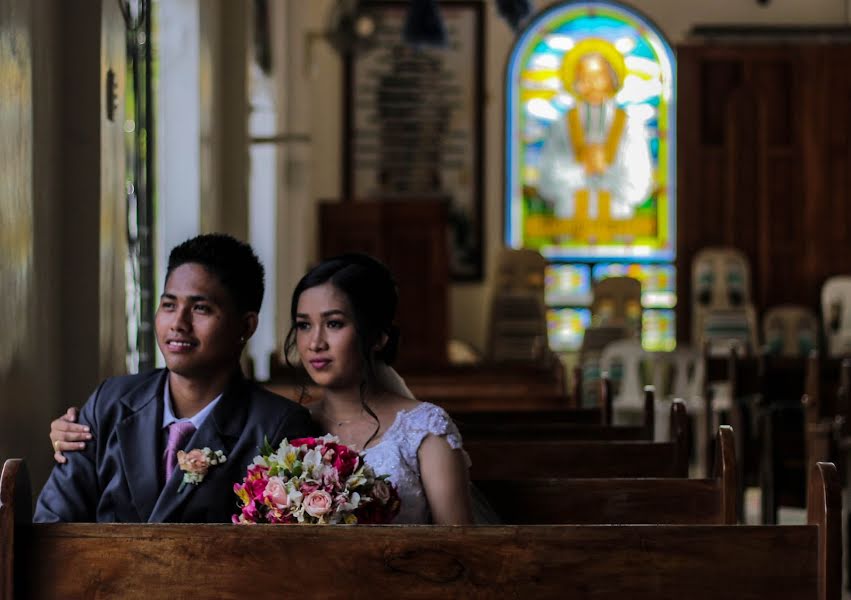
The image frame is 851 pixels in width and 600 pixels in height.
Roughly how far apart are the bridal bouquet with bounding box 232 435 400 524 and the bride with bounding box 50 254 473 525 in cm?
54

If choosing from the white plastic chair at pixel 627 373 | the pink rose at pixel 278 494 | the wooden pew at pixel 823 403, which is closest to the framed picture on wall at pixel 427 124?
the white plastic chair at pixel 627 373

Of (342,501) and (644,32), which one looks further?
(644,32)

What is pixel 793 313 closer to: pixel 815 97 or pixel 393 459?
pixel 815 97

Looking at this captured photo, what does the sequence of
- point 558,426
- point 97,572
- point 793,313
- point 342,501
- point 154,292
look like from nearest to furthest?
point 97,572 → point 342,501 → point 558,426 → point 154,292 → point 793,313

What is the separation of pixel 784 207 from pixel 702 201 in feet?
2.56

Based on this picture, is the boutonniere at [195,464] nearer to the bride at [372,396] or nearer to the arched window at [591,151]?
the bride at [372,396]

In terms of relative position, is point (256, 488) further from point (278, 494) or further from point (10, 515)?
point (10, 515)

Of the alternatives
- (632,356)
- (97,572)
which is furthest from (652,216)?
(97,572)

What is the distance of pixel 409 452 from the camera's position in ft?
11.0

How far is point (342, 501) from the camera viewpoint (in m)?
2.65

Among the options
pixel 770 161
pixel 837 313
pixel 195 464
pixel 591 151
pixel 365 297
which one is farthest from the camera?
pixel 591 151

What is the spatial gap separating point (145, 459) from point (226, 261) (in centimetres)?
44

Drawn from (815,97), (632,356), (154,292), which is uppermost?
(815,97)

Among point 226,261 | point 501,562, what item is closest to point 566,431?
point 226,261
